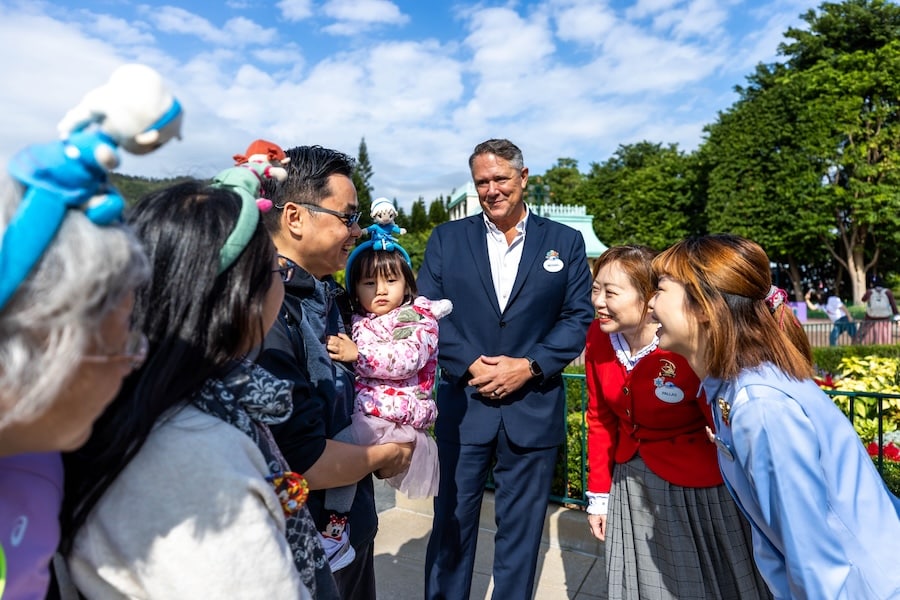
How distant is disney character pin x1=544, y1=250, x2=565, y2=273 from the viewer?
3.28 m

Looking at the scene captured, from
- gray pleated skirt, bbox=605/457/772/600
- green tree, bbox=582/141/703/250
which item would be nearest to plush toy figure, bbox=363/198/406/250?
gray pleated skirt, bbox=605/457/772/600

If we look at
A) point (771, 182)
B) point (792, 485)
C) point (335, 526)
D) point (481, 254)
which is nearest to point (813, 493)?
point (792, 485)

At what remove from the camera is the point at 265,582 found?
0.99m

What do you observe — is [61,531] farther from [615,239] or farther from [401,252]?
[615,239]

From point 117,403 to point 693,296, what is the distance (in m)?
1.74

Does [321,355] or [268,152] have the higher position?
[268,152]

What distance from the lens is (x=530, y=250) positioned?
131 inches

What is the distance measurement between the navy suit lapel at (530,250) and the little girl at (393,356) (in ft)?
1.89

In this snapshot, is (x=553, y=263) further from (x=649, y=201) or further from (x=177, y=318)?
(x=649, y=201)

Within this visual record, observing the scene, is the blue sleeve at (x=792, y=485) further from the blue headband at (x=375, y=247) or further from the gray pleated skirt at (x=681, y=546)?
the blue headband at (x=375, y=247)

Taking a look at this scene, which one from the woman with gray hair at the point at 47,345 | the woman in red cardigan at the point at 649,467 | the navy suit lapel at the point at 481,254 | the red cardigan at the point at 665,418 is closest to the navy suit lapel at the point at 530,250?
the navy suit lapel at the point at 481,254

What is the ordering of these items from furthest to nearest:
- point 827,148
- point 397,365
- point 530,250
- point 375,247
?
1. point 827,148
2. point 530,250
3. point 375,247
4. point 397,365

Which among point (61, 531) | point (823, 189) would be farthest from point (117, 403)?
point (823, 189)

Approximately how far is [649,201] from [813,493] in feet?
145
